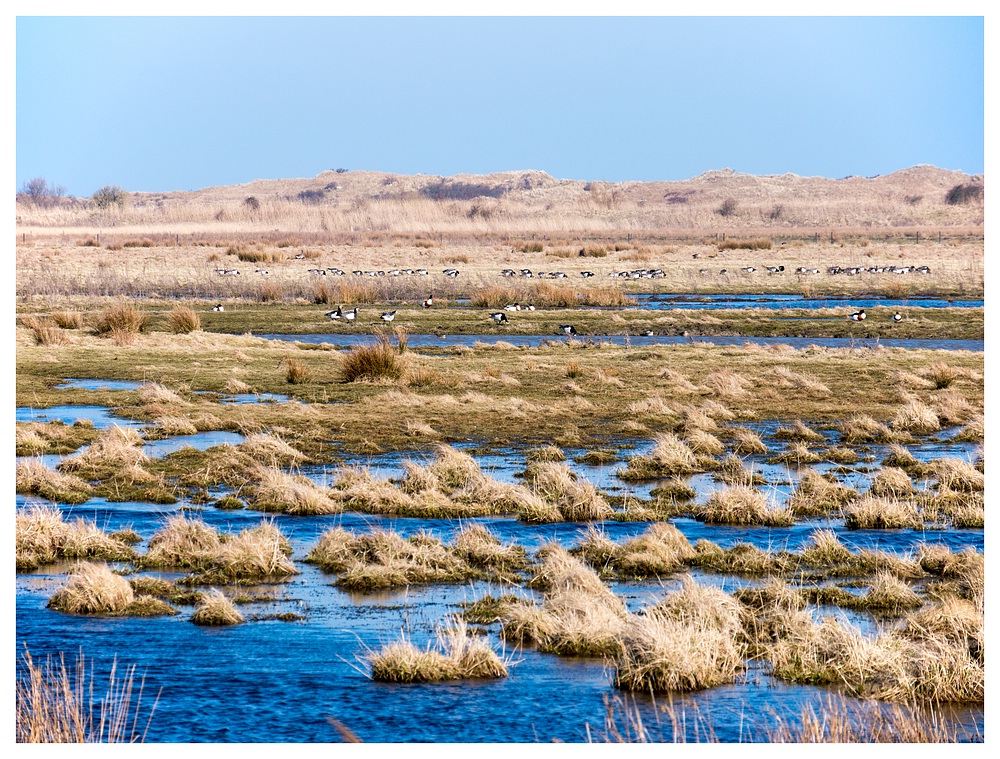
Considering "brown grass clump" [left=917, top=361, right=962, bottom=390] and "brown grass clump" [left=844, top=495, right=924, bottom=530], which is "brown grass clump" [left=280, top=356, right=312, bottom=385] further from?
"brown grass clump" [left=844, top=495, right=924, bottom=530]

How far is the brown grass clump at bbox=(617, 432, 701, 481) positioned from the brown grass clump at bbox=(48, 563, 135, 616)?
8.91 meters

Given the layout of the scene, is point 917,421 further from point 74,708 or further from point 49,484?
point 74,708

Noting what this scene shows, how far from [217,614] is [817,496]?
9185mm

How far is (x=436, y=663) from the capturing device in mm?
10656

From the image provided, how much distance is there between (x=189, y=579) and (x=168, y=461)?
6591mm

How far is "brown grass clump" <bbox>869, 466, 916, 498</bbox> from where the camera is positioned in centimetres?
1755

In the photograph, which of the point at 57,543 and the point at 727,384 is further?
the point at 727,384

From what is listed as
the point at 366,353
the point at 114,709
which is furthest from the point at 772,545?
the point at 366,353

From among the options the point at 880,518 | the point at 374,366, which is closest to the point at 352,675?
the point at 880,518

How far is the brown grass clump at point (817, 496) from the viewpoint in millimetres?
16750

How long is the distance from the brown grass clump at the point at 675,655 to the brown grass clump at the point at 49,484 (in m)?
9.52

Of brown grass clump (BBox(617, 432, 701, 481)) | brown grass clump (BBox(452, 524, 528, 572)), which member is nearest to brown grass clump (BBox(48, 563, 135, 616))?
brown grass clump (BBox(452, 524, 528, 572))

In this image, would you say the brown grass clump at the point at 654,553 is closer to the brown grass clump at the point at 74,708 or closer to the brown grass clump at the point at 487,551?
the brown grass clump at the point at 487,551
